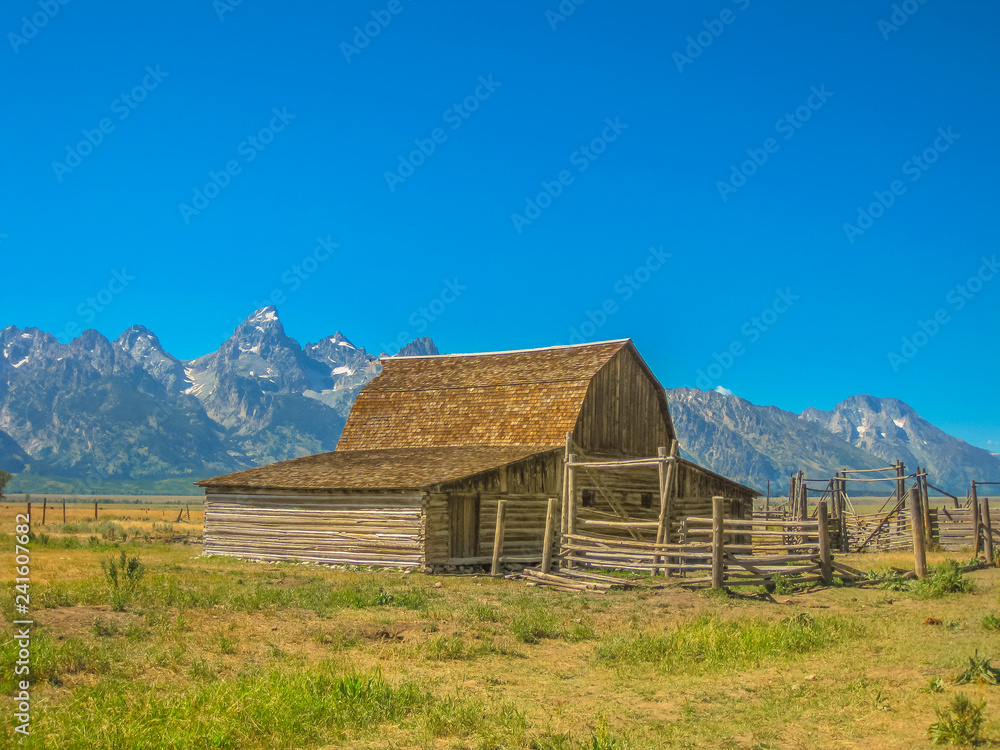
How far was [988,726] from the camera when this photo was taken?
24.5ft

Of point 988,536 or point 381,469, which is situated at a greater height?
point 381,469

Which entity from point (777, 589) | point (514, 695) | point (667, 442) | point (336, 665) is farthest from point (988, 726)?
point (667, 442)

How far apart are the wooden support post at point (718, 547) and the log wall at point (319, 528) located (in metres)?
9.02

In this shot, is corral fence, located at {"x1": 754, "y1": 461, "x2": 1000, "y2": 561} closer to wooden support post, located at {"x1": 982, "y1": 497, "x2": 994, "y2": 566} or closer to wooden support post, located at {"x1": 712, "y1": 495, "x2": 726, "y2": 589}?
wooden support post, located at {"x1": 982, "y1": 497, "x2": 994, "y2": 566}

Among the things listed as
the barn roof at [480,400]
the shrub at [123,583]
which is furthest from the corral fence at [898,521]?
the shrub at [123,583]

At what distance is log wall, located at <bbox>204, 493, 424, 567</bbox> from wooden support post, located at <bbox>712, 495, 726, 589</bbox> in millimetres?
9015

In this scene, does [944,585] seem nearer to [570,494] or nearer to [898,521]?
[570,494]

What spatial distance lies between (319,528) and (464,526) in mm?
4705

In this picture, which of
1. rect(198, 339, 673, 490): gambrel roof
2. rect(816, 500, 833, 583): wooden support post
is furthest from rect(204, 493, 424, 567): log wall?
rect(816, 500, 833, 583): wooden support post

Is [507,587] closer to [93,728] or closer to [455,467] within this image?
[455,467]

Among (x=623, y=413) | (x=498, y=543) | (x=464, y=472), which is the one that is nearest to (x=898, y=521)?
(x=623, y=413)

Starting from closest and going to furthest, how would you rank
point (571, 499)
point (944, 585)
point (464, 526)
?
1. point (944, 585)
2. point (571, 499)
3. point (464, 526)

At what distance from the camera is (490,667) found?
11031mm

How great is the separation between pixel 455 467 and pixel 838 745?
1850 centimetres
